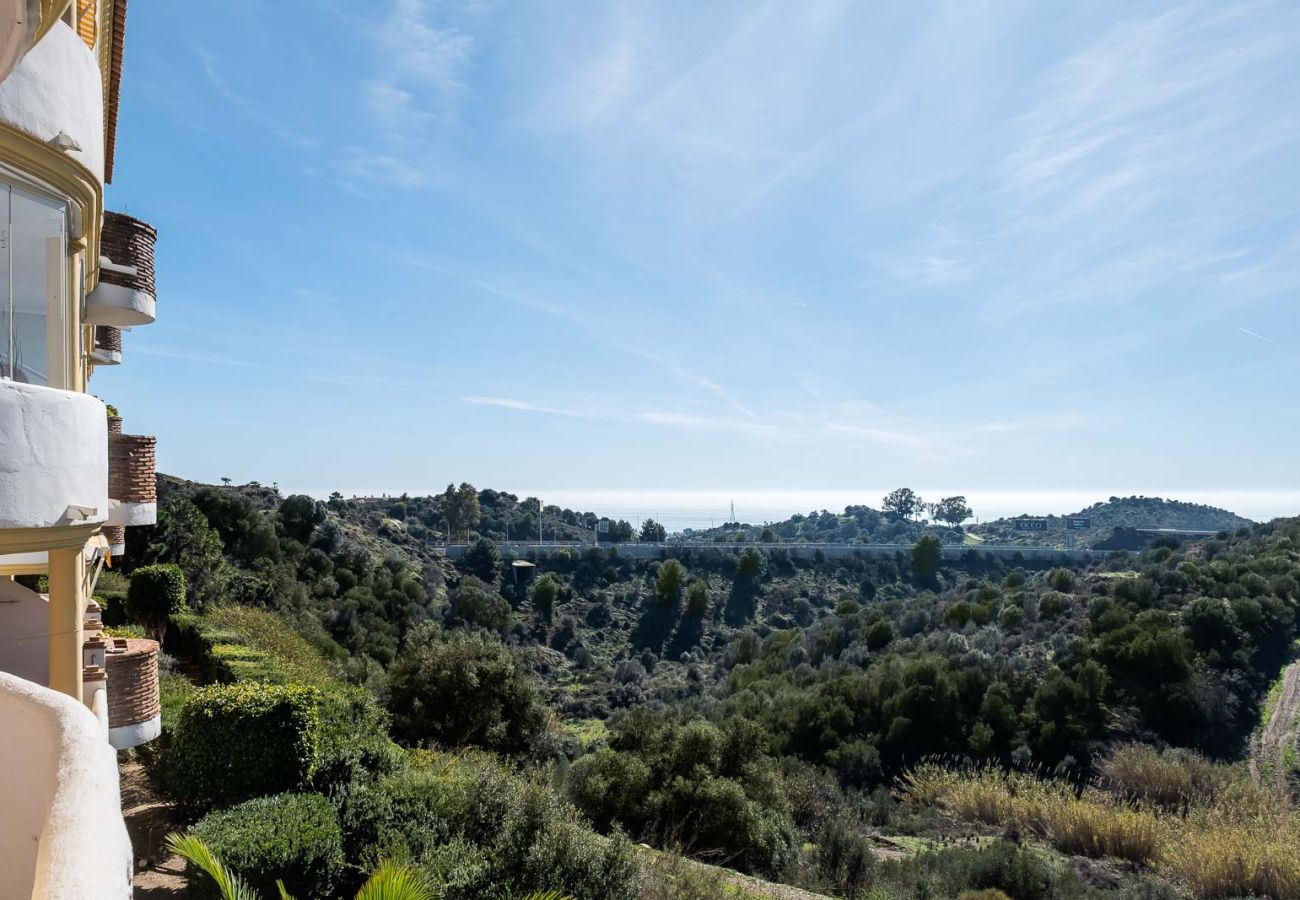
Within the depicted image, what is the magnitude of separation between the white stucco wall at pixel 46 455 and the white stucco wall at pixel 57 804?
1.32 meters

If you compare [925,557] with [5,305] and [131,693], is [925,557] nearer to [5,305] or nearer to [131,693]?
[131,693]

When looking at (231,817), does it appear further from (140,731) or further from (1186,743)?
(1186,743)

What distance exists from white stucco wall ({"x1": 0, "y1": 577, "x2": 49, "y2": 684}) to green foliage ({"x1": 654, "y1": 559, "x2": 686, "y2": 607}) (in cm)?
3988

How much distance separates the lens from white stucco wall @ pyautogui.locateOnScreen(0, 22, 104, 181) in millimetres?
3938

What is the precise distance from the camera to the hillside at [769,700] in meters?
11.0

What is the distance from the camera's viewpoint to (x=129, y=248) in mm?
6062

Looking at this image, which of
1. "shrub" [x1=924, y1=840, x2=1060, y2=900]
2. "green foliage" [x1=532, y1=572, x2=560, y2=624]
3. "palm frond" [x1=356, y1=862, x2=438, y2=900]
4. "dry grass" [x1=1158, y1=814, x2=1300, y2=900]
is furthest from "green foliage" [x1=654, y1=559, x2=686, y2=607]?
"palm frond" [x1=356, y1=862, x2=438, y2=900]

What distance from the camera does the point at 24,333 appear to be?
398 centimetres

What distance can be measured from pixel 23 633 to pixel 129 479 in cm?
141

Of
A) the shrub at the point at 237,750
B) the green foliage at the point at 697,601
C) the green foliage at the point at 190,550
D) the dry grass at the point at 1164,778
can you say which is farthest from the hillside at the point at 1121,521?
the shrub at the point at 237,750

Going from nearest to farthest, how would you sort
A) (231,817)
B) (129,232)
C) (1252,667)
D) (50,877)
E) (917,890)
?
(50,877) → (129,232) → (231,817) → (917,890) → (1252,667)

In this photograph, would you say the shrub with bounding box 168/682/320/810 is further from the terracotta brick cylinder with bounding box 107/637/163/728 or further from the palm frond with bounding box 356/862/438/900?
the palm frond with bounding box 356/862/438/900

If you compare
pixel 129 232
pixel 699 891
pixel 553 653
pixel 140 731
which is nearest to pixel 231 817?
pixel 140 731

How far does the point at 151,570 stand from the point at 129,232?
33.2 feet
